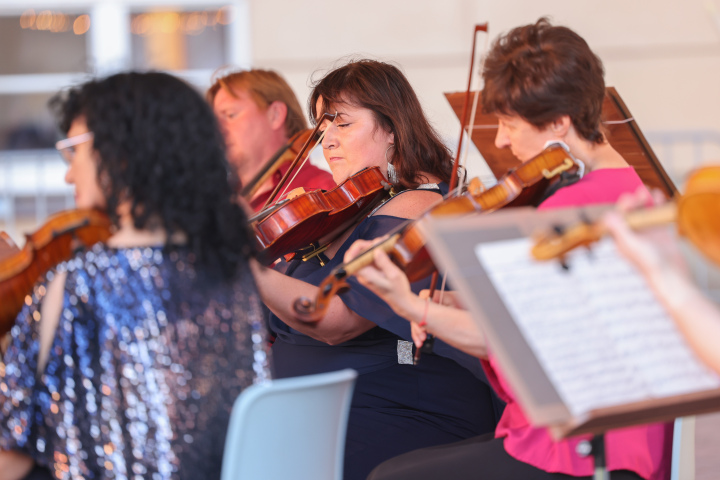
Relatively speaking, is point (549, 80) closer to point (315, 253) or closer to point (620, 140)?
point (620, 140)

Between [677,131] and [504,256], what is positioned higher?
[504,256]

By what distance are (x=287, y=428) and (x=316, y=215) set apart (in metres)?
0.85

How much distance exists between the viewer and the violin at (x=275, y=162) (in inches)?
111

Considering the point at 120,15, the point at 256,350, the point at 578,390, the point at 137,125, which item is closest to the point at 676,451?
the point at 578,390

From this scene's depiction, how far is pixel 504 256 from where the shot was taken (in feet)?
3.29

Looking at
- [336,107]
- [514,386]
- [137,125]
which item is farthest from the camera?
[336,107]

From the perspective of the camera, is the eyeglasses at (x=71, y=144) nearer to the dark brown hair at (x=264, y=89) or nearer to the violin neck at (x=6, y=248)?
the violin neck at (x=6, y=248)

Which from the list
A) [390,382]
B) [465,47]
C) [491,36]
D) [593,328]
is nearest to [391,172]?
[390,382]

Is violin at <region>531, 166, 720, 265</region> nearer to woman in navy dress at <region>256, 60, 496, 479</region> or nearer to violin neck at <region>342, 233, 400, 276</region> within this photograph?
violin neck at <region>342, 233, 400, 276</region>

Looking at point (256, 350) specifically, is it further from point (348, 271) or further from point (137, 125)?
point (137, 125)

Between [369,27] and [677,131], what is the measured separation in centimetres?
198

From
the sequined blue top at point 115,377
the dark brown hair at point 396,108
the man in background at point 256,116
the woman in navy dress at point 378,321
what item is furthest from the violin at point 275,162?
the sequined blue top at point 115,377

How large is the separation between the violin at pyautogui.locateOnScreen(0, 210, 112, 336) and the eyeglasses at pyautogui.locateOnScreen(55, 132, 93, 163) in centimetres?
9

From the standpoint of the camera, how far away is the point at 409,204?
197 centimetres
